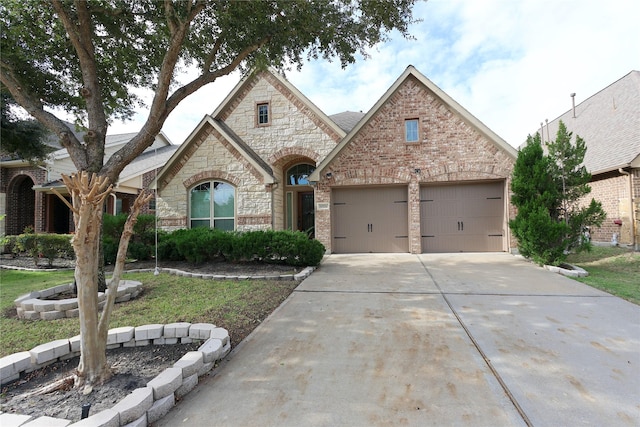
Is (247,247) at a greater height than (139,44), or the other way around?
(139,44)

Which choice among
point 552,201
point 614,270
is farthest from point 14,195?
point 614,270

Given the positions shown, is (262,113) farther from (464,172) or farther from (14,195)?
(14,195)

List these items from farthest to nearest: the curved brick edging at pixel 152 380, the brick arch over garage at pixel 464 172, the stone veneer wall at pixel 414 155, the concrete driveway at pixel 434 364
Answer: the stone veneer wall at pixel 414 155
the brick arch over garage at pixel 464 172
the concrete driveway at pixel 434 364
the curved brick edging at pixel 152 380

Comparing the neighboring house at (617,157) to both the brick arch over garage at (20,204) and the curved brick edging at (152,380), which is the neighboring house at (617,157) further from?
the brick arch over garage at (20,204)

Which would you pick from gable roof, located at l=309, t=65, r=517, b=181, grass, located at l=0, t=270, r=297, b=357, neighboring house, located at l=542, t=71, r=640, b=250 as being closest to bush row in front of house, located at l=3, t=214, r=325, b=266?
grass, located at l=0, t=270, r=297, b=357

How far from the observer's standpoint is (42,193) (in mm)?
14758

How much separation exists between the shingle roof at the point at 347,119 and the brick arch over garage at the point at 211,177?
229 inches

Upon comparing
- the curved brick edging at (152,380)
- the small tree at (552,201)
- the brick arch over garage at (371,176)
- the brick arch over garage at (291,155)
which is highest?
the brick arch over garage at (291,155)

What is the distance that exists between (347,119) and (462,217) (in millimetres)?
8277

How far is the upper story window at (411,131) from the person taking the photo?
11375 mm

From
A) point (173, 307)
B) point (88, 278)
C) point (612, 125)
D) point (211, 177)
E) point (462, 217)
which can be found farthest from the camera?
point (612, 125)

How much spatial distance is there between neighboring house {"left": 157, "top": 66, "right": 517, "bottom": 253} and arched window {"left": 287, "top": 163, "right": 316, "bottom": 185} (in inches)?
53.2

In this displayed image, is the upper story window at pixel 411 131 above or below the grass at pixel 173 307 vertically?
above

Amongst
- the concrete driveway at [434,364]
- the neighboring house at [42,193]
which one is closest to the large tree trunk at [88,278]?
the concrete driveway at [434,364]
